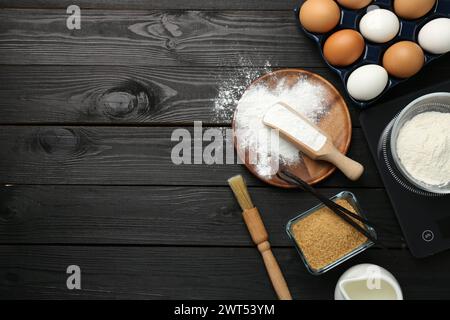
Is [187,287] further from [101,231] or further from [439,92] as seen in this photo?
[439,92]

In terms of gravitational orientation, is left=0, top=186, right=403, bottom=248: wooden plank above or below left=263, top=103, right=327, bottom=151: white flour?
below

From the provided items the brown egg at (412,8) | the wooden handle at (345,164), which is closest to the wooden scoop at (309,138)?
the wooden handle at (345,164)

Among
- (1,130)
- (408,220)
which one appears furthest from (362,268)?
(1,130)

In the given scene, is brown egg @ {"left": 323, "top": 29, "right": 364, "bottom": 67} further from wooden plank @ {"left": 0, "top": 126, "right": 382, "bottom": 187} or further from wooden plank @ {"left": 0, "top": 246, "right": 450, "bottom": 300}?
wooden plank @ {"left": 0, "top": 246, "right": 450, "bottom": 300}

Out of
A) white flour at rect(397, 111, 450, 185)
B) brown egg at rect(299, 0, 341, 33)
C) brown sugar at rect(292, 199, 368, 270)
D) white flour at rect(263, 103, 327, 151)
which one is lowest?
brown sugar at rect(292, 199, 368, 270)

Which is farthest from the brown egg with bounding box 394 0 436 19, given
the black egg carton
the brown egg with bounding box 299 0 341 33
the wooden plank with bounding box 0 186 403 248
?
the wooden plank with bounding box 0 186 403 248

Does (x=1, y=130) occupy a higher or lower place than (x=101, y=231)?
higher

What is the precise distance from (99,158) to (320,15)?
0.60 metres

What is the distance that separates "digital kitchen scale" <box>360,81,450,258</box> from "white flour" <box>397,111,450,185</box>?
0.05 m

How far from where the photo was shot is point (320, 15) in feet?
3.41

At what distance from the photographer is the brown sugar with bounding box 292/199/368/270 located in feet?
3.38

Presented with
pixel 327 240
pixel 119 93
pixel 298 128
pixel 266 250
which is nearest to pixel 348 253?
pixel 327 240

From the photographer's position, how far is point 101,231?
43.9 inches

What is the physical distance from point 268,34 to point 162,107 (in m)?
A: 0.31
